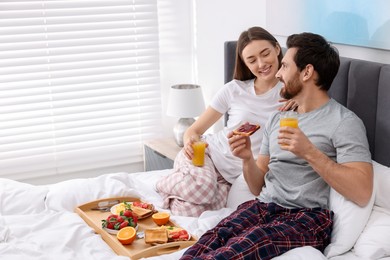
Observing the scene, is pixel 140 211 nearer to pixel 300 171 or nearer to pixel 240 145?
pixel 240 145

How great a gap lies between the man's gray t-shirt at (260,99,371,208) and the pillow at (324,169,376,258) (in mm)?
113

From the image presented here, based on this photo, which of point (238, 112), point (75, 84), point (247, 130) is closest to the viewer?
point (247, 130)

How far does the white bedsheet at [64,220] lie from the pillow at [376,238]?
0.07 metres

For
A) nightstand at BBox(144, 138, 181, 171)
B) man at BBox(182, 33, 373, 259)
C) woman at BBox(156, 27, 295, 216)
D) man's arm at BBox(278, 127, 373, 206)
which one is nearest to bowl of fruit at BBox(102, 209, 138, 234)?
woman at BBox(156, 27, 295, 216)

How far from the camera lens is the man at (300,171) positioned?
246 centimetres

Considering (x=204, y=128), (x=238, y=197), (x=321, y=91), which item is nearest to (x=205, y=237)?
(x=238, y=197)

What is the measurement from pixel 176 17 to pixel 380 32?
6.94 ft

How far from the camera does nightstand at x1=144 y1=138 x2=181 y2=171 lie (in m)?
4.24

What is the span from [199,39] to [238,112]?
153 centimetres

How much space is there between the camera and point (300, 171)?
2.72 meters

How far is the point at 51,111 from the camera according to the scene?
4.49 m

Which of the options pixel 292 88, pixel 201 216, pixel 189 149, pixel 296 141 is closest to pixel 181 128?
pixel 189 149

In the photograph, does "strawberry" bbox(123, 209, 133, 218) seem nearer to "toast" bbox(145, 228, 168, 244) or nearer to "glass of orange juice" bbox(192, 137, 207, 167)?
"toast" bbox(145, 228, 168, 244)

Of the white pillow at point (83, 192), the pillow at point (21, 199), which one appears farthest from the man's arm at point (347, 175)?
the pillow at point (21, 199)
